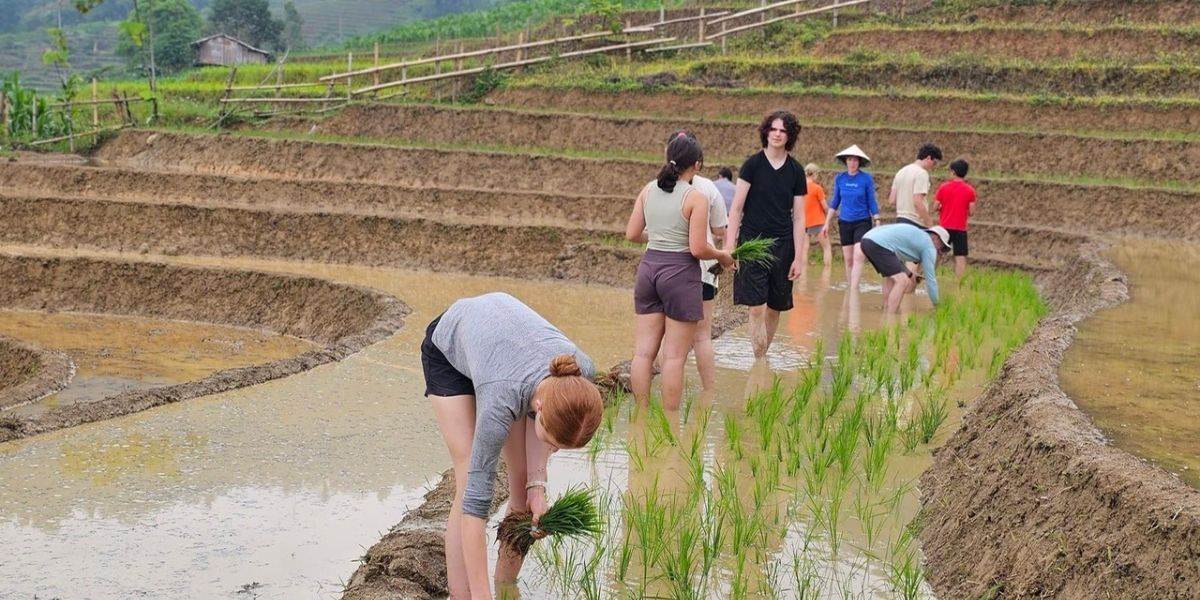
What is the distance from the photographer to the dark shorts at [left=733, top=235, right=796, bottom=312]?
9.07 m

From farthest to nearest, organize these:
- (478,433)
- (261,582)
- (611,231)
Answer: (611,231) → (261,582) → (478,433)

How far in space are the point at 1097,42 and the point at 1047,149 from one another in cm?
543

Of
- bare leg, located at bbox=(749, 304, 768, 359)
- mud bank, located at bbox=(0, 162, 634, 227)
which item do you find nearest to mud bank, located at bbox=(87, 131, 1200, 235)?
mud bank, located at bbox=(0, 162, 634, 227)

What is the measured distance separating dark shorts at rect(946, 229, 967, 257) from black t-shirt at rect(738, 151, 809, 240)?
21.2 ft

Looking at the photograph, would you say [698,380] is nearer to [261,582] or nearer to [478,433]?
[261,582]

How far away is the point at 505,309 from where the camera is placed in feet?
→ 14.7

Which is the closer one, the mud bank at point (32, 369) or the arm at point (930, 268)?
the mud bank at point (32, 369)

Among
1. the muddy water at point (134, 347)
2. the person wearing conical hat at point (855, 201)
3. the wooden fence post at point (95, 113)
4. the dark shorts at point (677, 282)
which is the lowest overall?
the muddy water at point (134, 347)

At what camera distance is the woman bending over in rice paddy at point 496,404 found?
404 centimetres

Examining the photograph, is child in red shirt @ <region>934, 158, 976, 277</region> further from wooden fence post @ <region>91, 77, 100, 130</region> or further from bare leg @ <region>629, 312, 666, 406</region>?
wooden fence post @ <region>91, 77, 100, 130</region>

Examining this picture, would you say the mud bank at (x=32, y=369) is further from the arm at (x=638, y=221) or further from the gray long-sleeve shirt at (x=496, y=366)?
the gray long-sleeve shirt at (x=496, y=366)

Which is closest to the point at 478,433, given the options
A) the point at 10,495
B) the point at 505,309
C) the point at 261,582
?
the point at 505,309

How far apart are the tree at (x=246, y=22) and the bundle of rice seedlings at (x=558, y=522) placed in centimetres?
7006

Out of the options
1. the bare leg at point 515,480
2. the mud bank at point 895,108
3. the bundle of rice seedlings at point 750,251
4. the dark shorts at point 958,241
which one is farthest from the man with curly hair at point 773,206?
the mud bank at point 895,108
